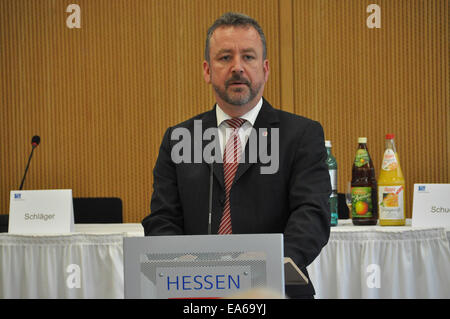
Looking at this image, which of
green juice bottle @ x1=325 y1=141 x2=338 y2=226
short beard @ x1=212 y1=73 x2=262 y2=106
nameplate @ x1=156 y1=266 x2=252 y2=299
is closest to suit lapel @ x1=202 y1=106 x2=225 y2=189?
short beard @ x1=212 y1=73 x2=262 y2=106

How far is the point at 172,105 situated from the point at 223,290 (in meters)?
4.08

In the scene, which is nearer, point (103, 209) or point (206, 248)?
point (206, 248)

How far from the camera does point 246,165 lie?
1707 mm

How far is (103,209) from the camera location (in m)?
4.25

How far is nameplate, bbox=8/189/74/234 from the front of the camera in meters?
2.96

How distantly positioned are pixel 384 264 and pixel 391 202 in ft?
1.03

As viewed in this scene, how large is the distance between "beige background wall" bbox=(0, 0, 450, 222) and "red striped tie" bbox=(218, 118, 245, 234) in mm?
3175

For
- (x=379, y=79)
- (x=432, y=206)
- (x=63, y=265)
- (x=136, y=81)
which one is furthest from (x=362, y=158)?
(x=136, y=81)

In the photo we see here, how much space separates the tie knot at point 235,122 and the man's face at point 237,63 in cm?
8

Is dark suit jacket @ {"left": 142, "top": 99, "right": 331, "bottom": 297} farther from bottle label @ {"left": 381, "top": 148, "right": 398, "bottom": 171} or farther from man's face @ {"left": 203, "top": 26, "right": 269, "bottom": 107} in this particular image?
bottle label @ {"left": 381, "top": 148, "right": 398, "bottom": 171}

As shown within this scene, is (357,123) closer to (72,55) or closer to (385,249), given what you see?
(385,249)

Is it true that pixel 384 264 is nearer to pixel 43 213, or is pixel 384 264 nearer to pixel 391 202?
pixel 391 202

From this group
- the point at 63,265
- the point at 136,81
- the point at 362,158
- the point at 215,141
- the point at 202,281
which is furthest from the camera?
the point at 136,81
